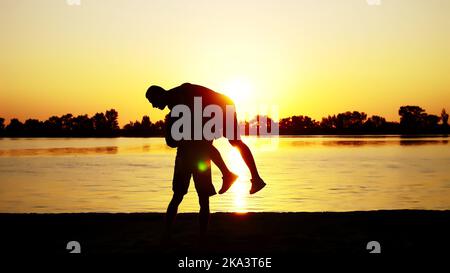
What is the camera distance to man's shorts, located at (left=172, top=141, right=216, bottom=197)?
9914 millimetres

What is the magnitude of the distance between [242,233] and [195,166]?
71.7 inches

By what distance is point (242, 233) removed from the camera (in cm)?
1118

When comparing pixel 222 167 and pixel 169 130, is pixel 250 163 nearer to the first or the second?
pixel 222 167

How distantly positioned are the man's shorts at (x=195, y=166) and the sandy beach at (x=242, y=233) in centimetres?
86

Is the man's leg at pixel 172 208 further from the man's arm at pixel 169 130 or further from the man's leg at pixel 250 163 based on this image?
the man's leg at pixel 250 163

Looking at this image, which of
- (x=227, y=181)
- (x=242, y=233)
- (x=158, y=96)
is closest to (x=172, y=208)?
(x=227, y=181)

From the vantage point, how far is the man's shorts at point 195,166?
9914mm

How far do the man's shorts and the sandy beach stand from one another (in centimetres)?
86

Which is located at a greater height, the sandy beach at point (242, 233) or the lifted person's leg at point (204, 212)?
the lifted person's leg at point (204, 212)

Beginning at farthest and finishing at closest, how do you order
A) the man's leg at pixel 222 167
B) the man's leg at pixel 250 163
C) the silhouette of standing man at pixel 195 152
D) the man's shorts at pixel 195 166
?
the man's leg at pixel 250 163 < the man's leg at pixel 222 167 < the man's shorts at pixel 195 166 < the silhouette of standing man at pixel 195 152

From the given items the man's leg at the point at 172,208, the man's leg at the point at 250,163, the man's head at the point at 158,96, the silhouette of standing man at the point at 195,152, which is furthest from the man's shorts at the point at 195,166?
the man's head at the point at 158,96

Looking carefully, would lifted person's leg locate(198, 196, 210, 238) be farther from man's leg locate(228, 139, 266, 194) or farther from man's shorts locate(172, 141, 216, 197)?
man's leg locate(228, 139, 266, 194)

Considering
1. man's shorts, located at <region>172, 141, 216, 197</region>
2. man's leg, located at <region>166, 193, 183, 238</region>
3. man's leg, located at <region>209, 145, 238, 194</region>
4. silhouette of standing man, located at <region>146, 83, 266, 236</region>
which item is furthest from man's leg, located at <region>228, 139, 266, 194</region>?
man's leg, located at <region>166, 193, 183, 238</region>
